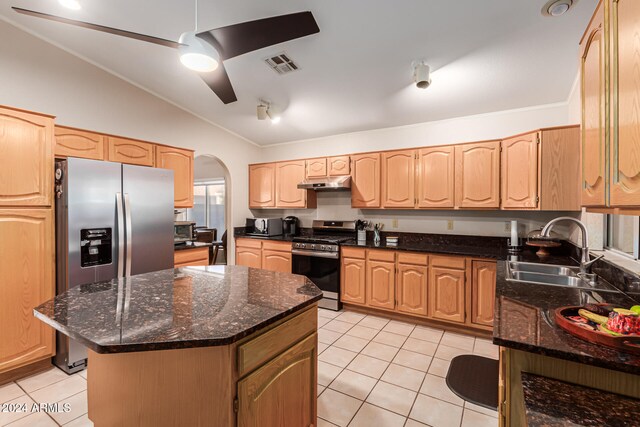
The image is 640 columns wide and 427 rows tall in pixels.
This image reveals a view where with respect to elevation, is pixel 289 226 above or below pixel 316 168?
below

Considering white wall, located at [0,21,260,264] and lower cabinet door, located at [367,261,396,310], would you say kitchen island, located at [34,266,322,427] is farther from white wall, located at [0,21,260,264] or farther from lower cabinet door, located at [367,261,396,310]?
white wall, located at [0,21,260,264]

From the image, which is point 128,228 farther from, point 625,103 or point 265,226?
point 625,103

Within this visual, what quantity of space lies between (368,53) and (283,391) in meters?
2.61

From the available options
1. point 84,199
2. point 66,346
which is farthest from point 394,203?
point 66,346

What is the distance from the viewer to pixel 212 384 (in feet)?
3.44

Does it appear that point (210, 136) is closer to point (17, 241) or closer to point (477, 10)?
point (17, 241)

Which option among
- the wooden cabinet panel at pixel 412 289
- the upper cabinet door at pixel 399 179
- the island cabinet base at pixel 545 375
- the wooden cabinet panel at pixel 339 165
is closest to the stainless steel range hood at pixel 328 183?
the wooden cabinet panel at pixel 339 165

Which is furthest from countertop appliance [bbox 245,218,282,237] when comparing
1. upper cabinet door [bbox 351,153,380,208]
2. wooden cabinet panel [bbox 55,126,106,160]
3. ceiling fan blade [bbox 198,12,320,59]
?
ceiling fan blade [bbox 198,12,320,59]

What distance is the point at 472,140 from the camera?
3490mm

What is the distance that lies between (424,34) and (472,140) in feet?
5.70

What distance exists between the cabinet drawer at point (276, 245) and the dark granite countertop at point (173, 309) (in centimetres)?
226

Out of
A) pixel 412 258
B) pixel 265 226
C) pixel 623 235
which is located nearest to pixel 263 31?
pixel 412 258

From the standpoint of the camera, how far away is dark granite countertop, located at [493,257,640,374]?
35.3 inches

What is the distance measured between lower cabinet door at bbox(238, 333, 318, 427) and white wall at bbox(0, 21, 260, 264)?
3342 mm
